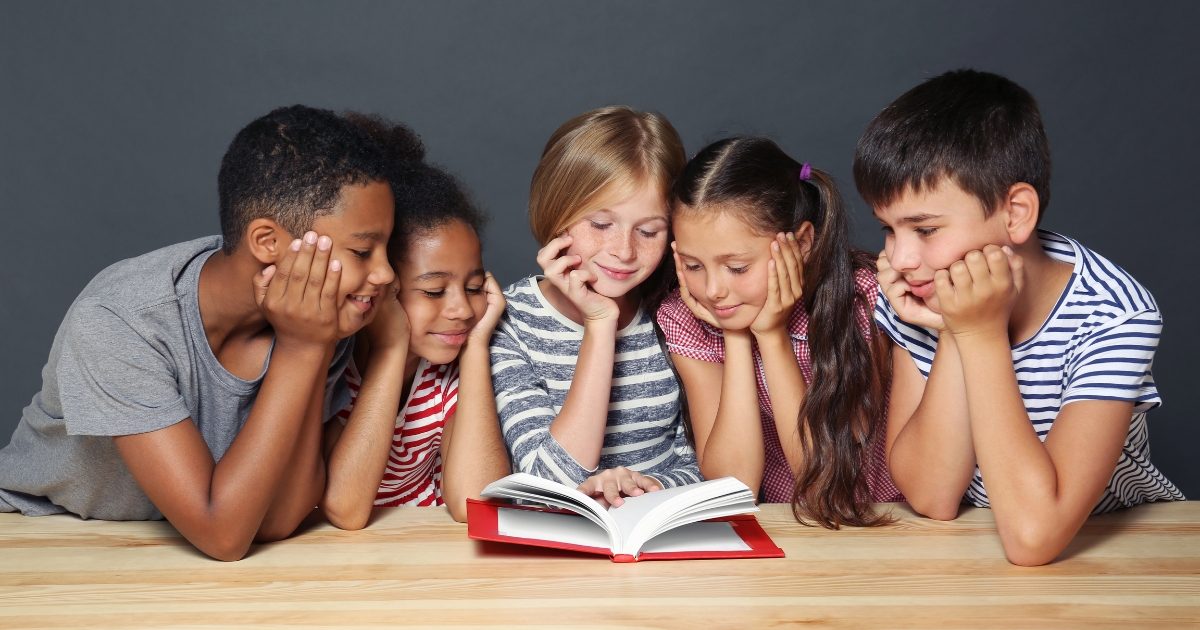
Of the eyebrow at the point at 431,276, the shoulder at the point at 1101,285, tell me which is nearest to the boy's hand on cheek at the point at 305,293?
the eyebrow at the point at 431,276

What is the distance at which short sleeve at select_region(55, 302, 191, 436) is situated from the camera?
4.86 feet

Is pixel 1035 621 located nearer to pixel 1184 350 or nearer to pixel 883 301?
pixel 883 301

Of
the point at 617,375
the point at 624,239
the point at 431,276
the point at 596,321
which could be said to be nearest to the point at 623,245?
the point at 624,239

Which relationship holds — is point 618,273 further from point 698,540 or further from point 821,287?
point 698,540

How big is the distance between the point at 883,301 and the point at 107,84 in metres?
2.60

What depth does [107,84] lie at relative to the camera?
302 centimetres

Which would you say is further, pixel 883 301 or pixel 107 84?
pixel 107 84

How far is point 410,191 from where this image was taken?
194 cm

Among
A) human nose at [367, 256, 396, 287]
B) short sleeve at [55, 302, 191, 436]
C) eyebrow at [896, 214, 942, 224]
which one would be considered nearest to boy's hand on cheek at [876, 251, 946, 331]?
eyebrow at [896, 214, 942, 224]

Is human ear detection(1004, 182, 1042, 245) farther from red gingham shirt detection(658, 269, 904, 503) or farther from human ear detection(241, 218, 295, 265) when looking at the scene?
human ear detection(241, 218, 295, 265)

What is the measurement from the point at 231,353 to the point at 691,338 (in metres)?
0.97

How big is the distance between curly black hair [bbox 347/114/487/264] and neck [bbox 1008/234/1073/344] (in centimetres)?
112

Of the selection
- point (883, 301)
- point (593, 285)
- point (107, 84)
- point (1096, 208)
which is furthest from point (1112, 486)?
point (107, 84)

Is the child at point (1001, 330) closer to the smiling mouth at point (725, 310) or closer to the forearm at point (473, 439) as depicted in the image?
the smiling mouth at point (725, 310)
